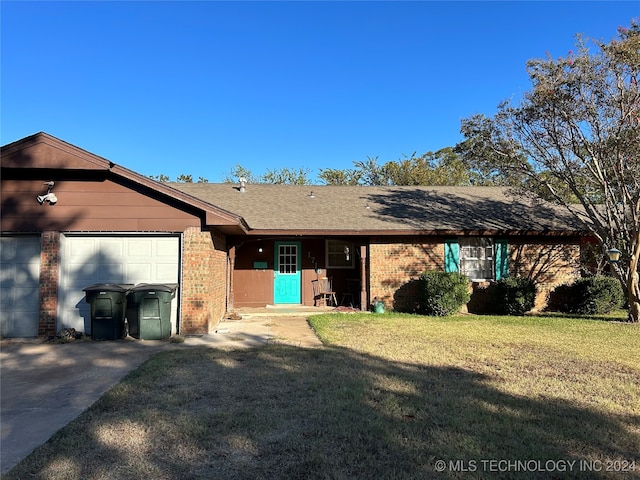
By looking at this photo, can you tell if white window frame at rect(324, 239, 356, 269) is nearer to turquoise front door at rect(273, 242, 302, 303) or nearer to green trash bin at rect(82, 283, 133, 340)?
turquoise front door at rect(273, 242, 302, 303)

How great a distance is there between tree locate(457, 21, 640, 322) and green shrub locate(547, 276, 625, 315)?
1096 mm

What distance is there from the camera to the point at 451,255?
1318 cm

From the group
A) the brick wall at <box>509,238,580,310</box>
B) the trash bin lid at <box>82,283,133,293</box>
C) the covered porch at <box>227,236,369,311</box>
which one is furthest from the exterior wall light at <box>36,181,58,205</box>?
the brick wall at <box>509,238,580,310</box>

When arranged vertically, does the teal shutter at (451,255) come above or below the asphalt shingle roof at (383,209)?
below

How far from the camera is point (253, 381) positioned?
18.4ft

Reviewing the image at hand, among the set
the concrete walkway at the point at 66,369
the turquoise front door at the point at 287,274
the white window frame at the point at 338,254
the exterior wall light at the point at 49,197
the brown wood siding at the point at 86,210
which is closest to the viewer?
the concrete walkway at the point at 66,369

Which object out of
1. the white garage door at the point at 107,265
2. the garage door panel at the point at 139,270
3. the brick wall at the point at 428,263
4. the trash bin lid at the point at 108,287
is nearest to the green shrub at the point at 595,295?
the brick wall at the point at 428,263

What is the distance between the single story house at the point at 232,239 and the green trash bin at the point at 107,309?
2.46 ft

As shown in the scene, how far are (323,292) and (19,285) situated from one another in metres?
8.27

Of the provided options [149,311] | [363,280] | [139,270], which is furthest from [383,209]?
[149,311]

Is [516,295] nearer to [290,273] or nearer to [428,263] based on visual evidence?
[428,263]

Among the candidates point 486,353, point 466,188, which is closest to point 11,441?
point 486,353

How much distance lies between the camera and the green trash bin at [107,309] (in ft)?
26.9

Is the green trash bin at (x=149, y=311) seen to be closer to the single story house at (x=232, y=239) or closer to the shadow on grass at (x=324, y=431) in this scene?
the single story house at (x=232, y=239)
